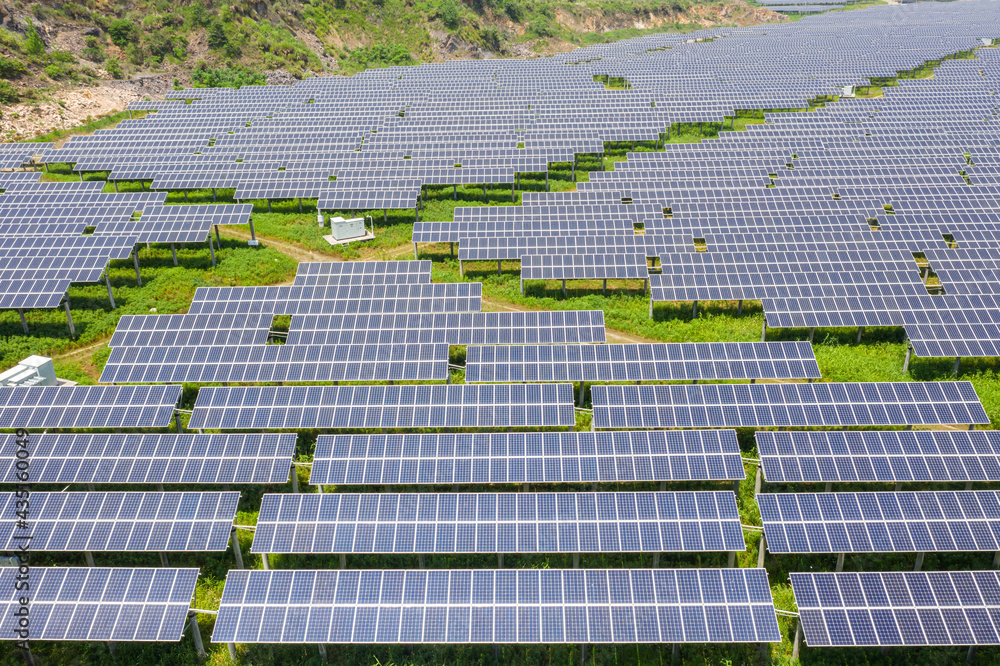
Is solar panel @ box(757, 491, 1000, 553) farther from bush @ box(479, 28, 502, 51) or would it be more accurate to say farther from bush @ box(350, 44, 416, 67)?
bush @ box(479, 28, 502, 51)

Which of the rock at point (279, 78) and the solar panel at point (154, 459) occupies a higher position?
the solar panel at point (154, 459)

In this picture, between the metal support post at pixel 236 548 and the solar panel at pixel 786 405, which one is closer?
the metal support post at pixel 236 548

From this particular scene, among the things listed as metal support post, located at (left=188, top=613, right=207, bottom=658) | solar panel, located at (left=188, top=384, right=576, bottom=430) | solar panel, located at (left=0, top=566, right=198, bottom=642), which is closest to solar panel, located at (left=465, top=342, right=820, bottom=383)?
solar panel, located at (left=188, top=384, right=576, bottom=430)

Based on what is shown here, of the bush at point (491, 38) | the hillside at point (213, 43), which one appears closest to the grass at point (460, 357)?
the hillside at point (213, 43)

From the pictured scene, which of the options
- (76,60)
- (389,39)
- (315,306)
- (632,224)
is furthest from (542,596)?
(389,39)

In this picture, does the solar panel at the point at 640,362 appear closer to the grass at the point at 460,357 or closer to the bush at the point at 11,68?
the grass at the point at 460,357

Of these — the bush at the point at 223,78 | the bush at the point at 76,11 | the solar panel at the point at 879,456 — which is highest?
the solar panel at the point at 879,456
